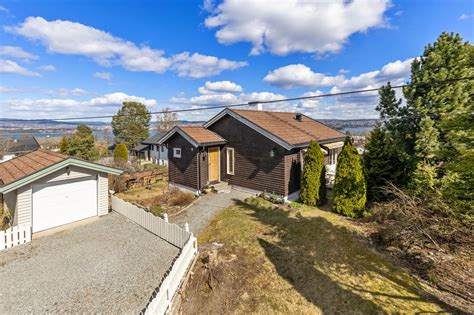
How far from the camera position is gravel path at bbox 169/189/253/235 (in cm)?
1043

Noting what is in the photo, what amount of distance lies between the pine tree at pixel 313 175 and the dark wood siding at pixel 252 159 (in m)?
1.07

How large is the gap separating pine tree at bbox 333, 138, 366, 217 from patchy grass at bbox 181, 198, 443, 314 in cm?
115

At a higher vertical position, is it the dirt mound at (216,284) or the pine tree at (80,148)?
the pine tree at (80,148)

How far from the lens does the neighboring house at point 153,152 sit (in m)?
32.6

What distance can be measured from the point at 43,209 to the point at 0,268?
108 inches

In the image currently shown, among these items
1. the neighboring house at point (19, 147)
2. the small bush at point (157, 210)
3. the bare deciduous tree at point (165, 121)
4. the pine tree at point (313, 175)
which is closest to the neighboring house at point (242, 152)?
the pine tree at point (313, 175)

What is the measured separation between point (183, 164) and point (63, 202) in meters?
6.64

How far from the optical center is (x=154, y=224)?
9172mm

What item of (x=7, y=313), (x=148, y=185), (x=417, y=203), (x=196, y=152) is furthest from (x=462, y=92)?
(x=148, y=185)

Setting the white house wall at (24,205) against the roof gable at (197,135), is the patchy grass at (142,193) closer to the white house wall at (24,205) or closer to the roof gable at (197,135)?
the roof gable at (197,135)

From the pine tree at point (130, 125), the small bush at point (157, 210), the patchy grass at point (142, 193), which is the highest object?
the pine tree at point (130, 125)

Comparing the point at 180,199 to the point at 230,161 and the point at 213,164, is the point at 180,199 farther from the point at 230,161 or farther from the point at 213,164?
the point at 230,161

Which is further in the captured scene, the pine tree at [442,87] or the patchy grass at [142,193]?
the patchy grass at [142,193]

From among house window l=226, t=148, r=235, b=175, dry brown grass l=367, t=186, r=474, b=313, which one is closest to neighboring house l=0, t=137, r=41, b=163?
house window l=226, t=148, r=235, b=175
